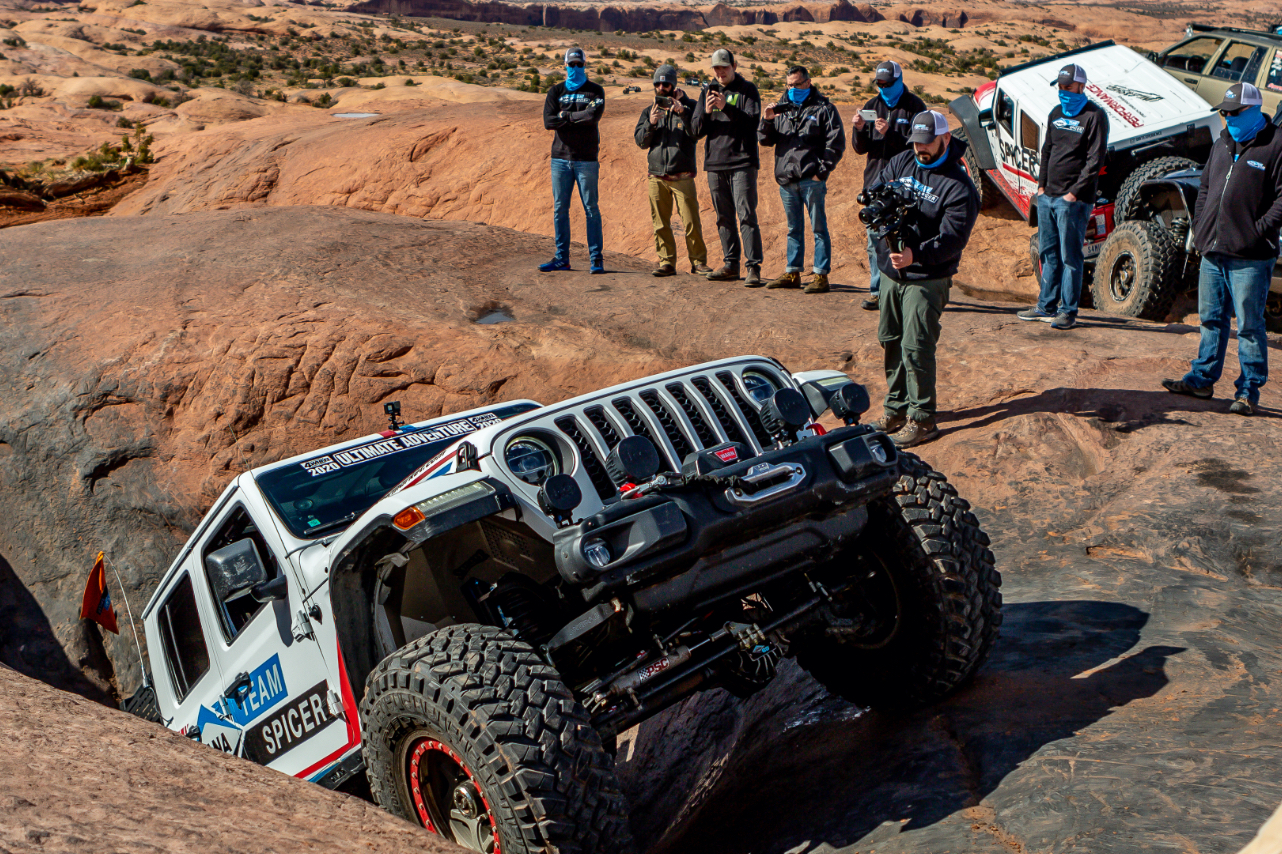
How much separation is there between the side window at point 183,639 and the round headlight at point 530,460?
2.11 m

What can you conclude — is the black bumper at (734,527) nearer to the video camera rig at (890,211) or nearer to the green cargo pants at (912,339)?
the video camera rig at (890,211)

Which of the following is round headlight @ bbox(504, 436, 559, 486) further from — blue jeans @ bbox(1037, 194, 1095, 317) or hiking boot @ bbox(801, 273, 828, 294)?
hiking boot @ bbox(801, 273, 828, 294)

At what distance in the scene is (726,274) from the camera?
982 cm

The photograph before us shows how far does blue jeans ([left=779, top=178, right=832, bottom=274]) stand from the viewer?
873cm

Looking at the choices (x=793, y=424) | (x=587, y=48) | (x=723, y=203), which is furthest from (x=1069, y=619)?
(x=587, y=48)

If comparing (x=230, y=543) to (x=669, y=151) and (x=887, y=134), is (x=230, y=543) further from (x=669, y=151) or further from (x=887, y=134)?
(x=669, y=151)

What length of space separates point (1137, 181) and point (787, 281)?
3852mm

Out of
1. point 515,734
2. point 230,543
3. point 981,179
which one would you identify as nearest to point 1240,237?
point 515,734

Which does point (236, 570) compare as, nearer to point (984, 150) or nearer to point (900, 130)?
point (900, 130)

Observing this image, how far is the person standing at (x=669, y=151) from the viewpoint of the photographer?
9195 millimetres

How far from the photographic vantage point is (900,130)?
26.4 ft

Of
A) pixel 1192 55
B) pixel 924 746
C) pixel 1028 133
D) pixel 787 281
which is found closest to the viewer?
pixel 924 746

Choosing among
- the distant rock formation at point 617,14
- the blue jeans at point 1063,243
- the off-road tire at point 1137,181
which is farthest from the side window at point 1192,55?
the distant rock formation at point 617,14

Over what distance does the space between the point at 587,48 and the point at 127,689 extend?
4734 centimetres
